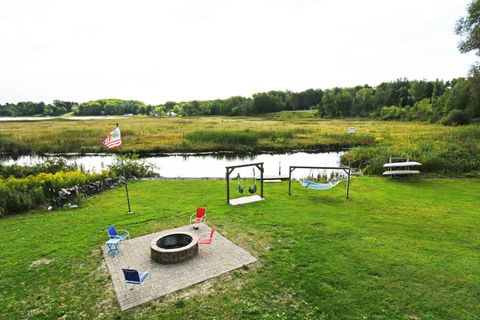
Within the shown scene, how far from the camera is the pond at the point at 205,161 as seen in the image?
25.6 meters

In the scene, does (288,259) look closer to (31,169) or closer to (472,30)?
(31,169)

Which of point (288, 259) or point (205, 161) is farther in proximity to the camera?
point (205, 161)

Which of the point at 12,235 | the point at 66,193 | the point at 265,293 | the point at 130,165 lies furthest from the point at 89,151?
the point at 265,293

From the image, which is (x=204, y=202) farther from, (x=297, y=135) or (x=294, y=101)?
(x=294, y=101)

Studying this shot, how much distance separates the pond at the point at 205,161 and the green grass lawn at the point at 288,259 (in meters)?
11.5

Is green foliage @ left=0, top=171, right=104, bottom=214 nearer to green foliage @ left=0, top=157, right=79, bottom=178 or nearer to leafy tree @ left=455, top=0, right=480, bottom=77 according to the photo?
green foliage @ left=0, top=157, right=79, bottom=178

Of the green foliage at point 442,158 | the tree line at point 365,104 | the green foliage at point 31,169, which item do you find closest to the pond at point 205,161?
the green foliage at point 31,169

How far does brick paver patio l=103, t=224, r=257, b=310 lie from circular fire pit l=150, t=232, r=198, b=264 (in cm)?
16

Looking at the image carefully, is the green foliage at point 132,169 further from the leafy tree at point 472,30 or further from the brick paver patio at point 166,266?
the leafy tree at point 472,30

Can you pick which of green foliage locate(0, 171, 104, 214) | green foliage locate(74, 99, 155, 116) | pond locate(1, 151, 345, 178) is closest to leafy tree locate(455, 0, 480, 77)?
pond locate(1, 151, 345, 178)

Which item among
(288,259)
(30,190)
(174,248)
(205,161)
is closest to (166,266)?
(174,248)

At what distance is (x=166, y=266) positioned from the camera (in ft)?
25.8

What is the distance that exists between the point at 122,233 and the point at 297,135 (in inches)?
1364

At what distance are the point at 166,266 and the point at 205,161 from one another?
22.5 m
